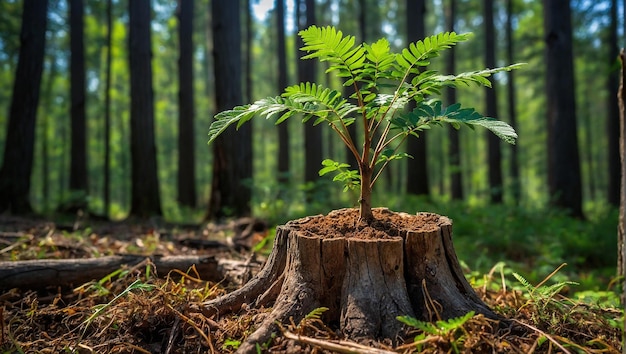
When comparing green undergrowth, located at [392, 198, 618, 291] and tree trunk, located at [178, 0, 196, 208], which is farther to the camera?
tree trunk, located at [178, 0, 196, 208]

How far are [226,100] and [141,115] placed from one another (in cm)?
195

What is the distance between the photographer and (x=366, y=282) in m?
2.02

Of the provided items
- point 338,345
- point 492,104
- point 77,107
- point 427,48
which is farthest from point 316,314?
point 492,104

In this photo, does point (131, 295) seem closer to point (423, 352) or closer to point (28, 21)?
point (423, 352)

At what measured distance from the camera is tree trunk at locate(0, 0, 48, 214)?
8055 mm

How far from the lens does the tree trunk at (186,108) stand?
12.4 m

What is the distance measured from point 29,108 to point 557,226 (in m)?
10.1

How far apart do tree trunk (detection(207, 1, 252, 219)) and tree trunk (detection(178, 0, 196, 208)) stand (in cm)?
465

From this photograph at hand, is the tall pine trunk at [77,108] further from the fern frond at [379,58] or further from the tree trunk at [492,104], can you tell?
the tree trunk at [492,104]

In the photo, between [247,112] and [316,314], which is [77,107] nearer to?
[247,112]

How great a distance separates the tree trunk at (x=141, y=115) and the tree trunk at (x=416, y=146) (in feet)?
20.5

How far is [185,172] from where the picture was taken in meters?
12.7

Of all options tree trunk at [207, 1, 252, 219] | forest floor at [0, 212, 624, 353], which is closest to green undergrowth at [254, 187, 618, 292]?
tree trunk at [207, 1, 252, 219]

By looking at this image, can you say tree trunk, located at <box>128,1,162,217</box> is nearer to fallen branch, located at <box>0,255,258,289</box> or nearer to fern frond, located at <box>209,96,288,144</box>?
fallen branch, located at <box>0,255,258,289</box>
